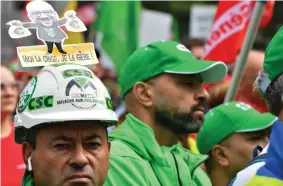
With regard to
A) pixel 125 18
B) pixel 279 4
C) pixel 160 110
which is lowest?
pixel 279 4

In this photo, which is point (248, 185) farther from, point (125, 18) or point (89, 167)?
point (125, 18)

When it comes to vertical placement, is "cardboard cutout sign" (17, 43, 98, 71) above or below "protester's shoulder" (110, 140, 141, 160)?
above

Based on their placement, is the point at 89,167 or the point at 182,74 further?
the point at 182,74

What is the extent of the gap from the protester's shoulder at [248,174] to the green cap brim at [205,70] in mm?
2192

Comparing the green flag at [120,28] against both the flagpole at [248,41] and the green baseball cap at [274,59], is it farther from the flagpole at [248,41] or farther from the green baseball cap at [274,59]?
Result: the green baseball cap at [274,59]

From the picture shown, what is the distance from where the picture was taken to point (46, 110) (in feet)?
13.4

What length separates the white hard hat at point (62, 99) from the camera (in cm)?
409

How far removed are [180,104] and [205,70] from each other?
27 cm

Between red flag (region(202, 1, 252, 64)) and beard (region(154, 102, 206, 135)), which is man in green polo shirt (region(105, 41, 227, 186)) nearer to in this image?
beard (region(154, 102, 206, 135))

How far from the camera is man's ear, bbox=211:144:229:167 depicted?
6.86 m

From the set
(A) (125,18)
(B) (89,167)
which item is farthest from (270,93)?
(A) (125,18)

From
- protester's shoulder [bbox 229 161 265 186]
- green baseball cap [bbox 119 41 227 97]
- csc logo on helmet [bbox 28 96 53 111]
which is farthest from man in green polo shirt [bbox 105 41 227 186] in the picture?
protester's shoulder [bbox 229 161 265 186]

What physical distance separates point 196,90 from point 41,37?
193 centimetres

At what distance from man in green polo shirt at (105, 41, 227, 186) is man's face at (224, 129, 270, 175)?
646 mm
